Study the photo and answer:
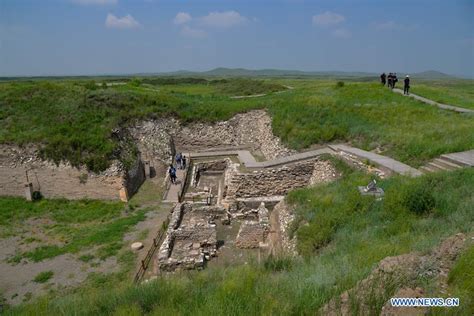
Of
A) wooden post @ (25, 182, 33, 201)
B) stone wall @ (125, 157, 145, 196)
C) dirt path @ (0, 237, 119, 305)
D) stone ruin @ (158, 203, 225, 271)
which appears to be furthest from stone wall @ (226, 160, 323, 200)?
wooden post @ (25, 182, 33, 201)

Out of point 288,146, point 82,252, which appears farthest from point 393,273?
point 288,146

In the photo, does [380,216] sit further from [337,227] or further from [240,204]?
[240,204]

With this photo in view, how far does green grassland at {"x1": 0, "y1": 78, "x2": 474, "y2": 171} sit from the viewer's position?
12.8m

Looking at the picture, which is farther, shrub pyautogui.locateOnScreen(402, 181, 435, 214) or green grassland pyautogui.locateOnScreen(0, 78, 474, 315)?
shrub pyautogui.locateOnScreen(402, 181, 435, 214)

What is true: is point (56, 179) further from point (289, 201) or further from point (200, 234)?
point (289, 201)

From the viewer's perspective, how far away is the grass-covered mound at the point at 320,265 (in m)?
3.77

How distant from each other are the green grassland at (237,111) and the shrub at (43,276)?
21.9ft

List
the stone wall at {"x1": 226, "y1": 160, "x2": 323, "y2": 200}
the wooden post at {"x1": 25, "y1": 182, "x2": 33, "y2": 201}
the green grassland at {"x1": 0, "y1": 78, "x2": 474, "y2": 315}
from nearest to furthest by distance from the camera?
the green grassland at {"x1": 0, "y1": 78, "x2": 474, "y2": 315} → the stone wall at {"x1": 226, "y1": 160, "x2": 323, "y2": 200} → the wooden post at {"x1": 25, "y1": 182, "x2": 33, "y2": 201}

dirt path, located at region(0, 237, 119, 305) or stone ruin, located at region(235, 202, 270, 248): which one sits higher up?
stone ruin, located at region(235, 202, 270, 248)

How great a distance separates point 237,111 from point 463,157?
1352 centimetres

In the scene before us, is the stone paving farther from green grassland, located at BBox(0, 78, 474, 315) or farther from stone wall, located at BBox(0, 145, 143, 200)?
stone wall, located at BBox(0, 145, 143, 200)

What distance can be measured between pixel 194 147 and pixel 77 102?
6.99 meters

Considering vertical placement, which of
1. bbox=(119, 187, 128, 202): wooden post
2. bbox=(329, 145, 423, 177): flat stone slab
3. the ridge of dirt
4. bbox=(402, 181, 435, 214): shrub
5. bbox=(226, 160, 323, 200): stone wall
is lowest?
bbox=(119, 187, 128, 202): wooden post

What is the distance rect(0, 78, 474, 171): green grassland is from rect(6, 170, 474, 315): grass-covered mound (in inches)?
172
